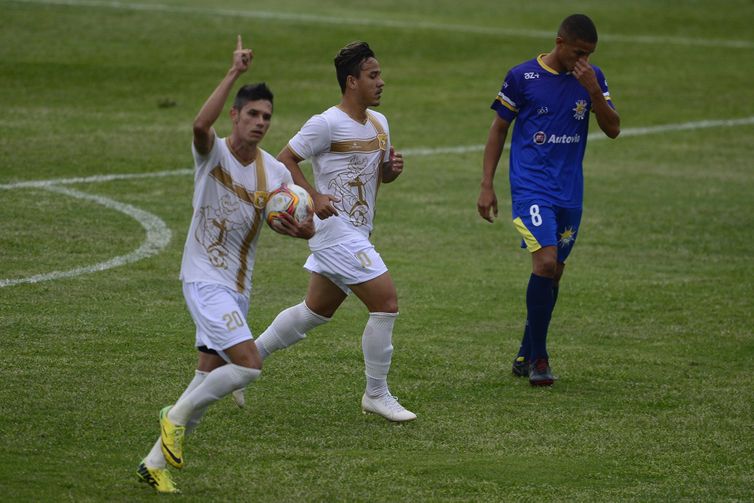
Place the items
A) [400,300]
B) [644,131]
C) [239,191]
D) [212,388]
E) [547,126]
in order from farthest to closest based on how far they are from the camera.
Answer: [644,131] < [400,300] < [547,126] < [239,191] < [212,388]

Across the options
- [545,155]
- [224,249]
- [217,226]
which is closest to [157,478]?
[224,249]

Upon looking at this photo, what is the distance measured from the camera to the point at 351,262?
8.12 meters

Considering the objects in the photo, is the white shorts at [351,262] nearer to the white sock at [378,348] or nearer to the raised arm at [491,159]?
the white sock at [378,348]

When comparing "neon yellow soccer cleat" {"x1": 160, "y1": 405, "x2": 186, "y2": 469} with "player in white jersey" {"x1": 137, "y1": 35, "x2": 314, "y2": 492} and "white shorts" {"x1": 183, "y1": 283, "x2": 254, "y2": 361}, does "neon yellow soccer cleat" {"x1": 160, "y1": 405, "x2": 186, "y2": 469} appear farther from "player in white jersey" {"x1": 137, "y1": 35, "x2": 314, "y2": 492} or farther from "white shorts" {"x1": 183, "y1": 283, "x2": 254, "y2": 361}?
"white shorts" {"x1": 183, "y1": 283, "x2": 254, "y2": 361}

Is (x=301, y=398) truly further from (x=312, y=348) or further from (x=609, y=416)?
(x=609, y=416)

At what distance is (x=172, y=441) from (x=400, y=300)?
5254mm

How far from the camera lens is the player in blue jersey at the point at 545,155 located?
29.8 ft

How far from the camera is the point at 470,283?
12359 mm

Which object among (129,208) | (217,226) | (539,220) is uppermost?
(217,226)

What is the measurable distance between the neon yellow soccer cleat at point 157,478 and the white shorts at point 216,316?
28.1 inches

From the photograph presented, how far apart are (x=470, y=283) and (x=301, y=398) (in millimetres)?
4186

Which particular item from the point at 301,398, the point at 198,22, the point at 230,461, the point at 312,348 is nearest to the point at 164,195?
the point at 312,348

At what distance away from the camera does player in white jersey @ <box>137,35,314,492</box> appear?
6.69 metres

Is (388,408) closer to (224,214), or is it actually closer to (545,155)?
(224,214)
